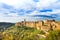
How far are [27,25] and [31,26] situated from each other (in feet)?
19.4

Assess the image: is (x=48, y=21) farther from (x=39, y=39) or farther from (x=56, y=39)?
(x=56, y=39)

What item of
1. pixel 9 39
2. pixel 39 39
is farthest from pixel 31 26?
pixel 9 39

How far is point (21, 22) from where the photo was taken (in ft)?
554

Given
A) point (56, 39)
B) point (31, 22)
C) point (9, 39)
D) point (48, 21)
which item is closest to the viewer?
point (9, 39)

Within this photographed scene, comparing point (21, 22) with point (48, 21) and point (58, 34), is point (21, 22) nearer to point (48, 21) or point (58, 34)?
point (48, 21)

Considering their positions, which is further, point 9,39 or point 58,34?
point 58,34

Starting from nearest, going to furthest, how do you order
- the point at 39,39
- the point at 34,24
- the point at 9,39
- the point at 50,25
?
the point at 9,39, the point at 39,39, the point at 50,25, the point at 34,24

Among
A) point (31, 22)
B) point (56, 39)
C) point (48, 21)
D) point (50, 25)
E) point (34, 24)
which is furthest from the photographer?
point (31, 22)

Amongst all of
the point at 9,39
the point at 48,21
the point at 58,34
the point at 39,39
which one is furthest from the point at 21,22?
the point at 9,39

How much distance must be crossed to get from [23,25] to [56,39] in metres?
127

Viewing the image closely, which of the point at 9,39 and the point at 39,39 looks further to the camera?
the point at 39,39

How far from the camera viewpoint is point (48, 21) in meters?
134

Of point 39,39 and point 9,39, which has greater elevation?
point 9,39

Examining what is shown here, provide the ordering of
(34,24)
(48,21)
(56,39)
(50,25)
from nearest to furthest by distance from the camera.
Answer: (56,39) < (50,25) < (48,21) < (34,24)
